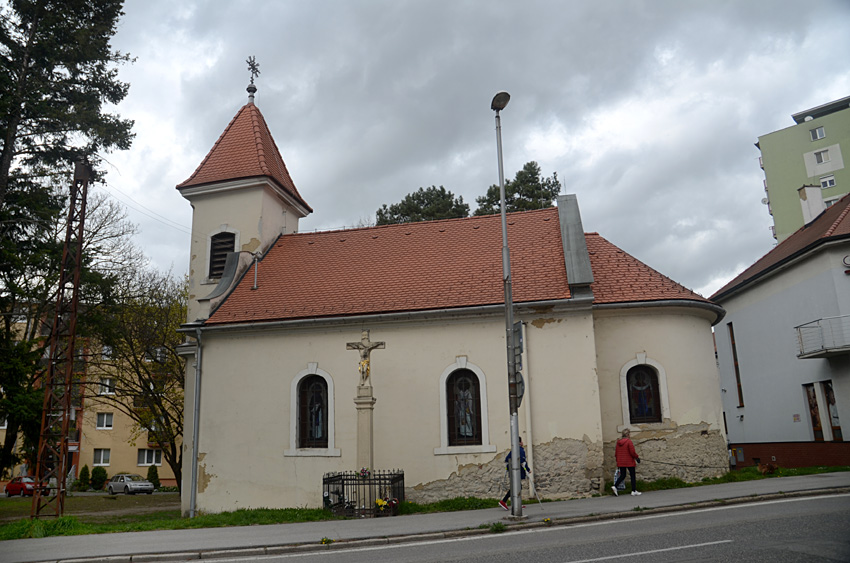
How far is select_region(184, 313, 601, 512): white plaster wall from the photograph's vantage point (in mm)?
15945

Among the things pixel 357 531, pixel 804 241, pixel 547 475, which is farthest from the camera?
pixel 804 241

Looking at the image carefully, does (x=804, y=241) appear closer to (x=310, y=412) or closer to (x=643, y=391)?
(x=643, y=391)

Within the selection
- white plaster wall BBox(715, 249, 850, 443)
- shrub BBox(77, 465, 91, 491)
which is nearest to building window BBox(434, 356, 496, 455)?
white plaster wall BBox(715, 249, 850, 443)

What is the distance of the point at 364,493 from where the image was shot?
49.0ft

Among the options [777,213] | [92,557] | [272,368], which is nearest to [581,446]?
[272,368]

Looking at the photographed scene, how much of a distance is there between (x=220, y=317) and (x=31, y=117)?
31.4 feet

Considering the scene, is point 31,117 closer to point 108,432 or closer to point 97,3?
point 97,3

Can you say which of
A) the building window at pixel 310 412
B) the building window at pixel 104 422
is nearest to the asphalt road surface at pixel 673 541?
the building window at pixel 310 412

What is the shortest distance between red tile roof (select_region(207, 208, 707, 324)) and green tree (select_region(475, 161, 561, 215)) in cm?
1944

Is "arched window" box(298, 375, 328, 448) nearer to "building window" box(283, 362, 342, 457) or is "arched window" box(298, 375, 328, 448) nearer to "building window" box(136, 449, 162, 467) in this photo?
"building window" box(283, 362, 342, 457)

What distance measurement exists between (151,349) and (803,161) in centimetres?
4368

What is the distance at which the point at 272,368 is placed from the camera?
1795 cm

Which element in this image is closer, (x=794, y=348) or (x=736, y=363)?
(x=794, y=348)

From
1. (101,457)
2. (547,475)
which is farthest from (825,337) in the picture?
(101,457)
